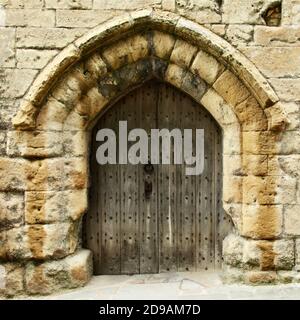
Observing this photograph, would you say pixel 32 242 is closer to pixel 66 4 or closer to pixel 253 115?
pixel 66 4

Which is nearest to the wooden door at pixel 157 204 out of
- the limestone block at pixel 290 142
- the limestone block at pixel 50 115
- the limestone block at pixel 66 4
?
the limestone block at pixel 50 115

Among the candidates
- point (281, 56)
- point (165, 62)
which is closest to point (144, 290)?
point (165, 62)

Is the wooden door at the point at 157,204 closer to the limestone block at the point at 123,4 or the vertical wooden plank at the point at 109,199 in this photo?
the vertical wooden plank at the point at 109,199

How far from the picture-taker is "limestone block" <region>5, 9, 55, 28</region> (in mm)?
3659

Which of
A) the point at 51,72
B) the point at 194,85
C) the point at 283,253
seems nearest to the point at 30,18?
the point at 51,72

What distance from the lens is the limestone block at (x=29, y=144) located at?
3.65 metres

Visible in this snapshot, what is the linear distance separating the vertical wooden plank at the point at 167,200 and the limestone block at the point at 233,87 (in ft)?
1.90

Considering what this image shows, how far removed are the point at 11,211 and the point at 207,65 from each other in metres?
2.22

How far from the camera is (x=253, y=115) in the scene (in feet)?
12.1

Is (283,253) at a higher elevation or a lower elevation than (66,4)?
lower

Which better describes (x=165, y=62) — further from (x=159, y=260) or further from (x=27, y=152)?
(x=159, y=260)

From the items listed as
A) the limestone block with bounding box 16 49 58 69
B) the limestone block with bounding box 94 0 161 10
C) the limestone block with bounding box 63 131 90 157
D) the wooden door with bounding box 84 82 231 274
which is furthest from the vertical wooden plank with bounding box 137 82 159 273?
the limestone block with bounding box 16 49 58 69

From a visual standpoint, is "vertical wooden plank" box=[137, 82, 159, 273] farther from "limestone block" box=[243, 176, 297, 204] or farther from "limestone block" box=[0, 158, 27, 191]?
"limestone block" box=[0, 158, 27, 191]

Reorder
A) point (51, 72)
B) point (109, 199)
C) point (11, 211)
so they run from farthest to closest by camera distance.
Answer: point (109, 199)
point (11, 211)
point (51, 72)
